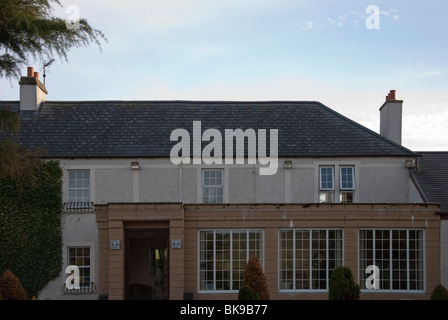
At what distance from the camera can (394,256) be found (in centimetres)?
2219

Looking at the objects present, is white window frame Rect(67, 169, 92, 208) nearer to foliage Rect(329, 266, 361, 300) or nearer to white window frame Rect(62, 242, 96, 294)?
white window frame Rect(62, 242, 96, 294)

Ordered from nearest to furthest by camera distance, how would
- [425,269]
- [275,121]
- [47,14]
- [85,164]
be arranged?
[47,14], [425,269], [85,164], [275,121]

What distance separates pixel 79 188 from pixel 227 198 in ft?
19.7

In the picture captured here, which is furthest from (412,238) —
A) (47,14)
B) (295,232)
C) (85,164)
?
(47,14)

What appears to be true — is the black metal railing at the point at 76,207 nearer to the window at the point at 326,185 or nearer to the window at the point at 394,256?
the window at the point at 326,185

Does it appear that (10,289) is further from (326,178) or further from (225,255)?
(326,178)

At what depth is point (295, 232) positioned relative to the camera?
22.5 metres

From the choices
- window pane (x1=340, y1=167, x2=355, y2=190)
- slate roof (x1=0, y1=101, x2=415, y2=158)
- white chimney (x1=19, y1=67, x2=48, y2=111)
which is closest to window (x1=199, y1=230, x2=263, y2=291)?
slate roof (x1=0, y1=101, x2=415, y2=158)

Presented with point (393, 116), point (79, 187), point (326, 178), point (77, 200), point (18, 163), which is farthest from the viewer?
point (393, 116)

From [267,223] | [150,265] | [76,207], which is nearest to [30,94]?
[76,207]

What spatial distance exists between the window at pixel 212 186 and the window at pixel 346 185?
492 centimetres

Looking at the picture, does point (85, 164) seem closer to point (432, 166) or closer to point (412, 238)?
point (412, 238)
